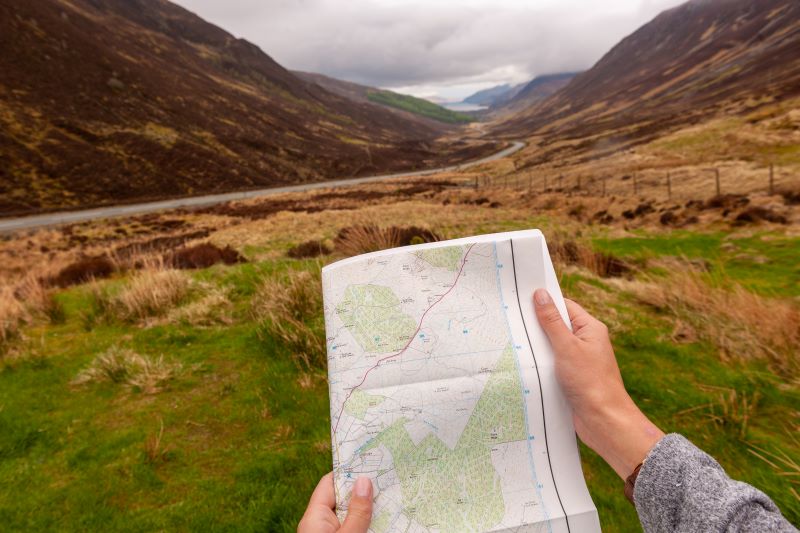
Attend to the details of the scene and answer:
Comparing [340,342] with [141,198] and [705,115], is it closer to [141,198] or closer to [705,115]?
[141,198]

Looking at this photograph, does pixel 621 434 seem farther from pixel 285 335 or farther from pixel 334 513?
pixel 285 335

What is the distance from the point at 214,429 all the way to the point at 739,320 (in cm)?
557

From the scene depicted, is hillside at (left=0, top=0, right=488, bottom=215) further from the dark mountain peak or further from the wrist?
the wrist

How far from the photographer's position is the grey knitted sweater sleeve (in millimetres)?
917

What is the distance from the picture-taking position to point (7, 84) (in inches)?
1917

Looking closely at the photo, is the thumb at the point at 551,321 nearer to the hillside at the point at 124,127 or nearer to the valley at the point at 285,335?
the valley at the point at 285,335

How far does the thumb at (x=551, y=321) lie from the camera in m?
1.40

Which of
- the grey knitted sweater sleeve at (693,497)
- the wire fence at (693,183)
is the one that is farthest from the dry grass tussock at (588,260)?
the wire fence at (693,183)

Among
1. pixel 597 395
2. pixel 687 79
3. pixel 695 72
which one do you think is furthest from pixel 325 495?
pixel 695 72

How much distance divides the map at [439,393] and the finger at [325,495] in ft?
0.15

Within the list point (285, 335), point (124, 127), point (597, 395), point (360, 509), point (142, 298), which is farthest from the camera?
point (124, 127)

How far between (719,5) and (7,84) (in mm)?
249800

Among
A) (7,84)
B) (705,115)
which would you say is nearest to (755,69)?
(705,115)

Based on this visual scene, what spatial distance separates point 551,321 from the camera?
142 centimetres
